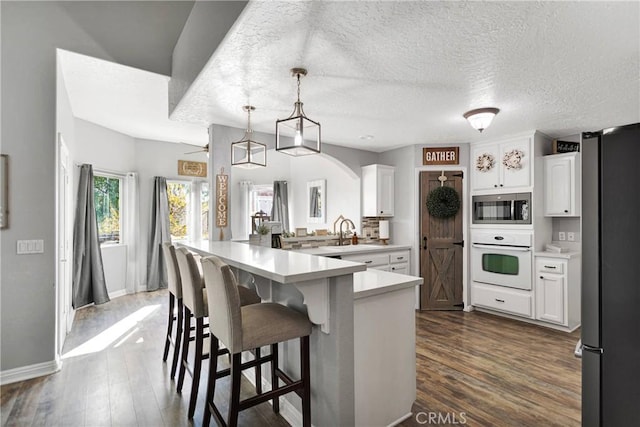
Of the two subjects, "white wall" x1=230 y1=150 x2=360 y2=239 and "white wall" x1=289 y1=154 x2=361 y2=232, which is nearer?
"white wall" x1=289 y1=154 x2=361 y2=232

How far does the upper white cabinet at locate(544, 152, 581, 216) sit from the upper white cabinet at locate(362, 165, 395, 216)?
1.99 metres

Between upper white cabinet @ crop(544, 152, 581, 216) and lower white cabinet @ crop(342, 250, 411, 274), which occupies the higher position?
upper white cabinet @ crop(544, 152, 581, 216)

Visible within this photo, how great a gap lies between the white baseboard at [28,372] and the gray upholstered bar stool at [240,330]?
177 cm

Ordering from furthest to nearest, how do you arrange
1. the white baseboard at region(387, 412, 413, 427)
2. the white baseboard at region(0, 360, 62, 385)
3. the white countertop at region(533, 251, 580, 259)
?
the white countertop at region(533, 251, 580, 259)
the white baseboard at region(0, 360, 62, 385)
the white baseboard at region(387, 412, 413, 427)

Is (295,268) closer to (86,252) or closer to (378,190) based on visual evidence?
(378,190)

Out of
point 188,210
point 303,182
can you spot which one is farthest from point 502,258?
point 188,210

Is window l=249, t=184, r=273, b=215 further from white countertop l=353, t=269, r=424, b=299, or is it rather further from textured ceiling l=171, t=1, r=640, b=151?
white countertop l=353, t=269, r=424, b=299

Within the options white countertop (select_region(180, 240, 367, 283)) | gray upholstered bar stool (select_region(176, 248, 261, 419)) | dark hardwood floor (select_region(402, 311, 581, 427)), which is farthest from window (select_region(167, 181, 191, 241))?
white countertop (select_region(180, 240, 367, 283))

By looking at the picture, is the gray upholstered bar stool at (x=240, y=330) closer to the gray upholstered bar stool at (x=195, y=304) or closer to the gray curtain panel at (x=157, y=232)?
the gray upholstered bar stool at (x=195, y=304)

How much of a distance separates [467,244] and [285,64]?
12.0 ft

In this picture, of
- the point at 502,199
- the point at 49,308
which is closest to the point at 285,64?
the point at 49,308

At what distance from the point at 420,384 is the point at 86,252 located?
14.8 feet

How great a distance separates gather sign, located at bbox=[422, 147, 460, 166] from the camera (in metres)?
4.81

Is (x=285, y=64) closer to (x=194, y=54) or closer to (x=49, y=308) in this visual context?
(x=194, y=54)
